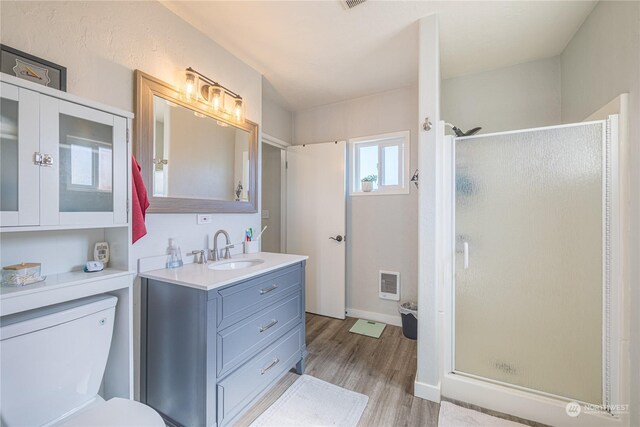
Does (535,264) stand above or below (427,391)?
above

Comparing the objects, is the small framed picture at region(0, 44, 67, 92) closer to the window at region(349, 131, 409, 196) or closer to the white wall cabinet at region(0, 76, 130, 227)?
the white wall cabinet at region(0, 76, 130, 227)

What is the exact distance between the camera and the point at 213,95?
1.86m

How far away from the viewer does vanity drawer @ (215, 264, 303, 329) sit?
129 cm

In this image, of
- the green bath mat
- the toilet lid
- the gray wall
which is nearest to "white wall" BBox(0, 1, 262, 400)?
the toilet lid

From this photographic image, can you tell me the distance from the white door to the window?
0.22 metres

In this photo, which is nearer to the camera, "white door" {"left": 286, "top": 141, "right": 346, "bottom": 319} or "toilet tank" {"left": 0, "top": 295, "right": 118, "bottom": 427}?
"toilet tank" {"left": 0, "top": 295, "right": 118, "bottom": 427}

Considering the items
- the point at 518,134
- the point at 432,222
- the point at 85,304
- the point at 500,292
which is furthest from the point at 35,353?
the point at 518,134

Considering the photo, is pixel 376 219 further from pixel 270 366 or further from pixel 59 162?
pixel 59 162

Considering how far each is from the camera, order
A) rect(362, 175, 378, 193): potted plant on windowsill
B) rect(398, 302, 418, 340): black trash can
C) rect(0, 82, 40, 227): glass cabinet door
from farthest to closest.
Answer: rect(362, 175, 378, 193): potted plant on windowsill, rect(398, 302, 418, 340): black trash can, rect(0, 82, 40, 227): glass cabinet door

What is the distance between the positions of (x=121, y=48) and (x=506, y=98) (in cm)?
293

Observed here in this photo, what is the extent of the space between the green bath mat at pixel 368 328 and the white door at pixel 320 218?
0.75 ft

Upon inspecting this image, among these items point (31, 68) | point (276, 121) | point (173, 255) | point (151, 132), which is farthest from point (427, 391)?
point (276, 121)

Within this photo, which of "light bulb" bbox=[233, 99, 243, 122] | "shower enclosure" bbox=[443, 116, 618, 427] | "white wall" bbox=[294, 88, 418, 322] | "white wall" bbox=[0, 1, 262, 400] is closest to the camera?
"white wall" bbox=[0, 1, 262, 400]

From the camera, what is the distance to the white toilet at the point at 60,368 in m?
0.89
